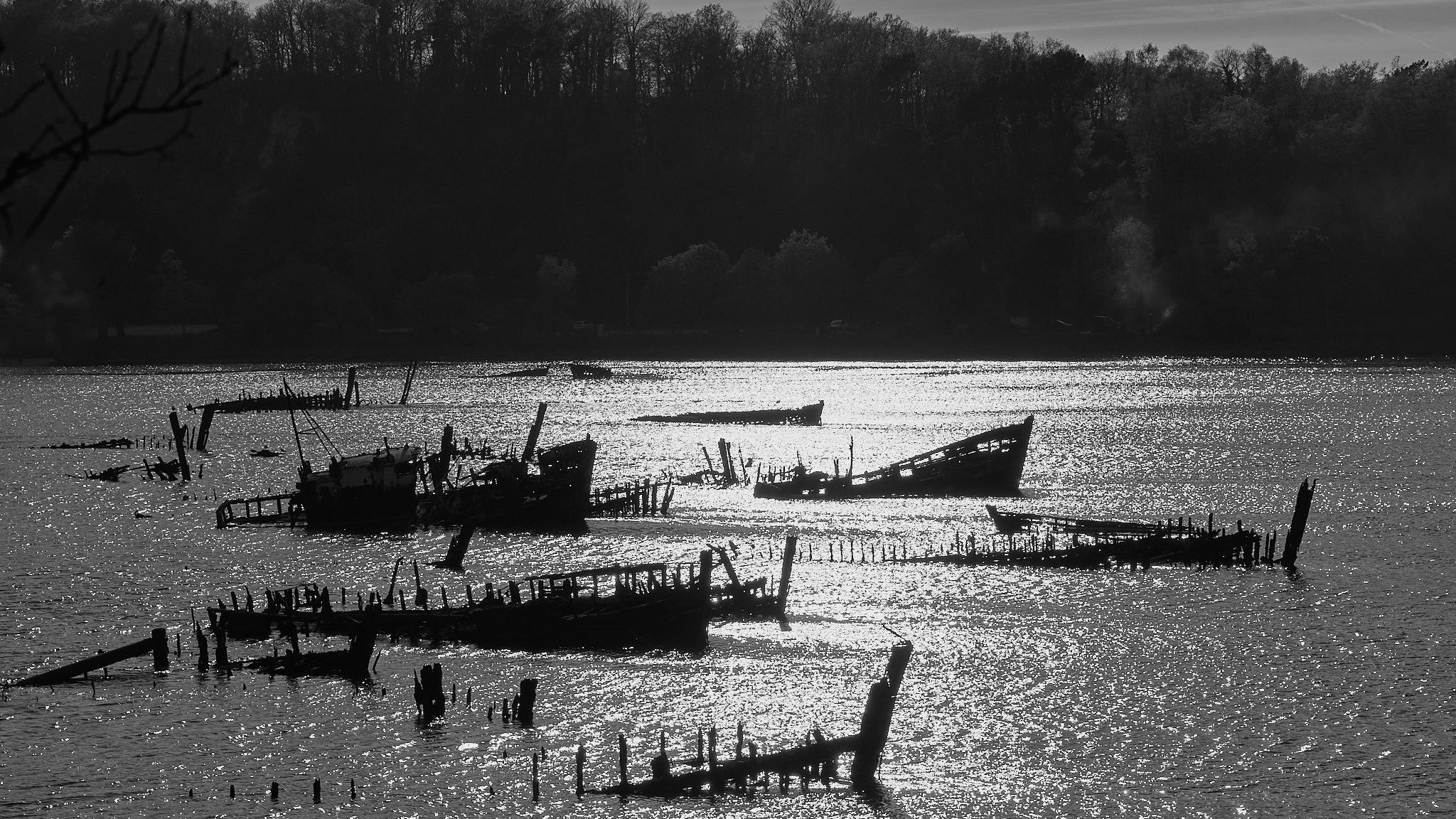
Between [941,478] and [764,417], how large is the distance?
45.6 metres

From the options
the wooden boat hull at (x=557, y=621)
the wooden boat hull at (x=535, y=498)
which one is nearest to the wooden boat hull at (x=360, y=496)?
the wooden boat hull at (x=535, y=498)

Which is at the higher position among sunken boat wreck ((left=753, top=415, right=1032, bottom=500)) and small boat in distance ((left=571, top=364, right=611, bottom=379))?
small boat in distance ((left=571, top=364, right=611, bottom=379))

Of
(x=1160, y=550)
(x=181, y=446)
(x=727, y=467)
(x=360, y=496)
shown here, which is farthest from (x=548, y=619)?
(x=181, y=446)

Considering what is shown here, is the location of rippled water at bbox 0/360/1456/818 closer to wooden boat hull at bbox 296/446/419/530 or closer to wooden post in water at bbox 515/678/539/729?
wooden post in water at bbox 515/678/539/729

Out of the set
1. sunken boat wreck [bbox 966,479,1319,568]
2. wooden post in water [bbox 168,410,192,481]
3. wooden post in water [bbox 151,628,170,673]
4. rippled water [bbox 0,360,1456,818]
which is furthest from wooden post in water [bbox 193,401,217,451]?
wooden post in water [bbox 151,628,170,673]

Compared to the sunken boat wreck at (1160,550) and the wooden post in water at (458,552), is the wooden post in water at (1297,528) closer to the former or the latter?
the sunken boat wreck at (1160,550)

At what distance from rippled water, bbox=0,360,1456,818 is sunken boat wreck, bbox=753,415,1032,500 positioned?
1.90 metres

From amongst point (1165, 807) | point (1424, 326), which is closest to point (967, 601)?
point (1165, 807)

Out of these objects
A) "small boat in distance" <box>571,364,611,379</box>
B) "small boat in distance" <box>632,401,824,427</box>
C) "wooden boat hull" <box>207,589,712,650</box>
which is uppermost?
"small boat in distance" <box>571,364,611,379</box>

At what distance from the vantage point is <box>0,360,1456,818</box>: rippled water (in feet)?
110

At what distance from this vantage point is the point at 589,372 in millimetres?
185125

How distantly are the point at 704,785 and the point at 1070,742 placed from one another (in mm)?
9449

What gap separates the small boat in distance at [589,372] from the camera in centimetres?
18238

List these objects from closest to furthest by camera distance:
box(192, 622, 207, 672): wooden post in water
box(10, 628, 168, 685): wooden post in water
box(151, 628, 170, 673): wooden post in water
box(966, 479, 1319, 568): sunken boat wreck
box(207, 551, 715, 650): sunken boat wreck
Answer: box(10, 628, 168, 685): wooden post in water, box(151, 628, 170, 673): wooden post in water, box(192, 622, 207, 672): wooden post in water, box(207, 551, 715, 650): sunken boat wreck, box(966, 479, 1319, 568): sunken boat wreck
